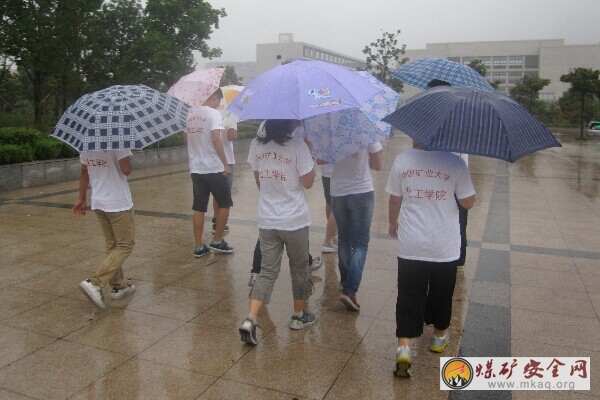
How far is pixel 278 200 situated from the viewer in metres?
3.55

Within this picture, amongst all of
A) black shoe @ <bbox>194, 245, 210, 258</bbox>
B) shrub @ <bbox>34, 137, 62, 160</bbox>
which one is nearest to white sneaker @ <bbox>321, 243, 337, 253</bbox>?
black shoe @ <bbox>194, 245, 210, 258</bbox>

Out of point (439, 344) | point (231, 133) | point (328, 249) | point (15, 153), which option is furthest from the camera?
point (15, 153)

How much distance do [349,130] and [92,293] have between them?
2.37 metres

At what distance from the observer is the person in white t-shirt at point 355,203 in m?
4.07

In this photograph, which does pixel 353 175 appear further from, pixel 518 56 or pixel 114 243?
pixel 518 56

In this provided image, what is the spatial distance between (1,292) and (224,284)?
1904 mm

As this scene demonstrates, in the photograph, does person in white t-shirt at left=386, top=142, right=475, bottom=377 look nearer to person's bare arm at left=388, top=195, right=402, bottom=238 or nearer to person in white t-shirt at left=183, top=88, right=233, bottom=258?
person's bare arm at left=388, top=195, right=402, bottom=238

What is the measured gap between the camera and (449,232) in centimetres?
311

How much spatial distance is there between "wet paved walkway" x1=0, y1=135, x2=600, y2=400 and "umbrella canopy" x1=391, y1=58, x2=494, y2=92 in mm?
1821

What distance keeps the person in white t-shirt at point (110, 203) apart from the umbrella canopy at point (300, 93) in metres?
1.24

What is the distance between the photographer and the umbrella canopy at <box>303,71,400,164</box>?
3855 mm

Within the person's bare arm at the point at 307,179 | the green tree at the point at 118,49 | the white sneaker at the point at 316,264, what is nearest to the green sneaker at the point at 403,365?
the person's bare arm at the point at 307,179

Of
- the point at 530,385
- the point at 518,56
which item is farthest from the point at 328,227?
the point at 518,56

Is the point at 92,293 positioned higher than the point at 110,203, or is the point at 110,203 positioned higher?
the point at 110,203
